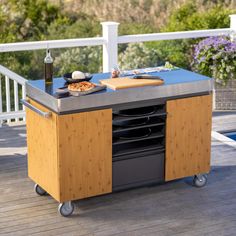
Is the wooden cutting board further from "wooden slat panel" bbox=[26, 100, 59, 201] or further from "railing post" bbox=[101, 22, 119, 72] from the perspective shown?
"railing post" bbox=[101, 22, 119, 72]

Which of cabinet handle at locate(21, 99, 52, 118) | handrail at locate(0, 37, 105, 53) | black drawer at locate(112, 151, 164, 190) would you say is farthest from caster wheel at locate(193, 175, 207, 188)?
handrail at locate(0, 37, 105, 53)

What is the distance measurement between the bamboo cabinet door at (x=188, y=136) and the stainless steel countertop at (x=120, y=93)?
7 cm

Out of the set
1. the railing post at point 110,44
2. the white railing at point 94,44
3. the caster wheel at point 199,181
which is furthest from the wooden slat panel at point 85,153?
the railing post at point 110,44

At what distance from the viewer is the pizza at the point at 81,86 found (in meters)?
4.52

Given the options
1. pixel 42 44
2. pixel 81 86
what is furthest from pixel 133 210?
pixel 42 44

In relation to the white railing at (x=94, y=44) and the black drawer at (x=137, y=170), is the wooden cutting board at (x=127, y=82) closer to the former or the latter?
the black drawer at (x=137, y=170)

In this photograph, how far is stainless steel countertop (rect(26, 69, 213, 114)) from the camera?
14.6ft

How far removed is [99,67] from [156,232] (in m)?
5.28

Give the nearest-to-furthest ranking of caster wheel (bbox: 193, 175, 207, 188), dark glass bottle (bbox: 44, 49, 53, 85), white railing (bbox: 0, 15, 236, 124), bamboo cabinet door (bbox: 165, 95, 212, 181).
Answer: dark glass bottle (bbox: 44, 49, 53, 85) → bamboo cabinet door (bbox: 165, 95, 212, 181) → caster wheel (bbox: 193, 175, 207, 188) → white railing (bbox: 0, 15, 236, 124)

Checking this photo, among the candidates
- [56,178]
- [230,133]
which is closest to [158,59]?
[230,133]

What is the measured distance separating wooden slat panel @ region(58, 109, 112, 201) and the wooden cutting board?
187 mm

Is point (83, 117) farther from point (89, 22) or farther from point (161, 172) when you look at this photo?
point (89, 22)

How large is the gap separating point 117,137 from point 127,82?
39cm

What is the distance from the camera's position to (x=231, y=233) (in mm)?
4367
